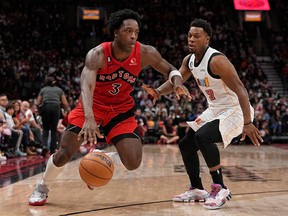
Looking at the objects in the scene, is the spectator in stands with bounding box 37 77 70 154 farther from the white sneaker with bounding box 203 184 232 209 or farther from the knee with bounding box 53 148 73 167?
the white sneaker with bounding box 203 184 232 209

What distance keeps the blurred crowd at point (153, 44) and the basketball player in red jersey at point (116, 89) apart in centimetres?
758

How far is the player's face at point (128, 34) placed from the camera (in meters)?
4.38

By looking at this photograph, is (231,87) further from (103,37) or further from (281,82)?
(103,37)

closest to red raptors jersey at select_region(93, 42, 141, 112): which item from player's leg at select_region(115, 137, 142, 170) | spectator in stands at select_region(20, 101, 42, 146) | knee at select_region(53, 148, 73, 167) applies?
player's leg at select_region(115, 137, 142, 170)

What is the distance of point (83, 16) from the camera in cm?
2394

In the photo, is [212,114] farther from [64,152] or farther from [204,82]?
[64,152]

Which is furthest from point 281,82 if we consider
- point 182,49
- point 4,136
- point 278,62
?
point 4,136

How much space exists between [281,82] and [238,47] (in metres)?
2.52

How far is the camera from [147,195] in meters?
5.09

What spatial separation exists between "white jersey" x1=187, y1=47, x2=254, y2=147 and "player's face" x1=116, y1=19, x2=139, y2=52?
803mm

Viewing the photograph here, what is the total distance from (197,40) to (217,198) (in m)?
1.55

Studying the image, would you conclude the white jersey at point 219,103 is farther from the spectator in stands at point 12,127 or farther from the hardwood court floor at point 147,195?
the spectator in stands at point 12,127

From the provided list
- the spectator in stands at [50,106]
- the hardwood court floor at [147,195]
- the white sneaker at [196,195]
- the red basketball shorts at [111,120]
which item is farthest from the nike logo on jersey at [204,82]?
the spectator in stands at [50,106]

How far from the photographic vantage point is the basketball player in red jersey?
439cm
